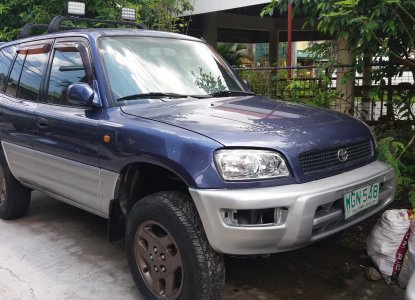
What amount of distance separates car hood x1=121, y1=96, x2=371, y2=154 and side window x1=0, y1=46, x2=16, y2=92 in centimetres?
215

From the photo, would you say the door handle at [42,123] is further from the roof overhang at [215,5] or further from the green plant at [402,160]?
the roof overhang at [215,5]

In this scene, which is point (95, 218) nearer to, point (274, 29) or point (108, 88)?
point (108, 88)

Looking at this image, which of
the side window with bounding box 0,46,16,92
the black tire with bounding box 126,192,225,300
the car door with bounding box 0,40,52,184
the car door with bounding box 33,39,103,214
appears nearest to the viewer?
the black tire with bounding box 126,192,225,300

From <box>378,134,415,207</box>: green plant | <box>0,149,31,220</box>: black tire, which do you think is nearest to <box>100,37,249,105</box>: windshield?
<box>378,134,415,207</box>: green plant

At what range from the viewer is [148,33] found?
161 inches

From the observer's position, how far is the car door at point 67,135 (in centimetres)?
343

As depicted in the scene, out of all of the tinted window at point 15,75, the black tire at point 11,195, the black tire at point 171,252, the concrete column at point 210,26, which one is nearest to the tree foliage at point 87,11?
the tinted window at point 15,75

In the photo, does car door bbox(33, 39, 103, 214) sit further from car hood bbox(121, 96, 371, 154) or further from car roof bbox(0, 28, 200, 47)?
car hood bbox(121, 96, 371, 154)

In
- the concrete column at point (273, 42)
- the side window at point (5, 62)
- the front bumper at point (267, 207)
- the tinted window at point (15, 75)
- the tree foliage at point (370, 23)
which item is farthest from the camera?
the concrete column at point (273, 42)

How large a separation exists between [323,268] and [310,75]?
10.7 ft

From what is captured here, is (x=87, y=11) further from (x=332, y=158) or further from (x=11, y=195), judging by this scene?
(x=332, y=158)

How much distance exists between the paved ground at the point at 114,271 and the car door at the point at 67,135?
536mm

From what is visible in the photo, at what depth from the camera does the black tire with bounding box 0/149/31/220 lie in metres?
4.69

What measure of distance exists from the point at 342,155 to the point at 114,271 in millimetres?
1980
